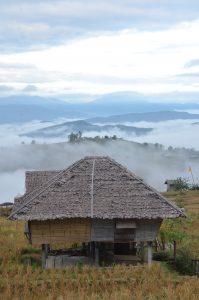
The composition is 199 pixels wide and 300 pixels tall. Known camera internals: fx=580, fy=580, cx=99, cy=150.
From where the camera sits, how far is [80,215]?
67.4ft

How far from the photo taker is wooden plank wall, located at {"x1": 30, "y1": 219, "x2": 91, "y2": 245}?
21.2 m

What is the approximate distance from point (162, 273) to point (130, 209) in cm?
264

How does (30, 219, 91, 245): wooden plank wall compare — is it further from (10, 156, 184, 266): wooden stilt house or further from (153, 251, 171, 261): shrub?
(153, 251, 171, 261): shrub

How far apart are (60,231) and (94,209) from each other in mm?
1612

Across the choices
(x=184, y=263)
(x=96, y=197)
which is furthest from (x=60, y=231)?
(x=184, y=263)

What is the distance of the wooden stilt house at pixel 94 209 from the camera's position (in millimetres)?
20719

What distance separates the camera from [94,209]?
20.8 m

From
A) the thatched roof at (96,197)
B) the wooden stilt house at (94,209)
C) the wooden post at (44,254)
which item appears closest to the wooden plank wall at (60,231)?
the wooden stilt house at (94,209)

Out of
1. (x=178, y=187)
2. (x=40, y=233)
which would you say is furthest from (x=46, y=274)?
(x=178, y=187)

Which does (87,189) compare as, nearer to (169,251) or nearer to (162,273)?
(162,273)

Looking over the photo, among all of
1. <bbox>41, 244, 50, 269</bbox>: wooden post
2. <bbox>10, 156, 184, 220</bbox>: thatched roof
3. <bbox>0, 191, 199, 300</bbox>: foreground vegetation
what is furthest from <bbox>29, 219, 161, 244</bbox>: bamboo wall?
<bbox>0, 191, 199, 300</bbox>: foreground vegetation

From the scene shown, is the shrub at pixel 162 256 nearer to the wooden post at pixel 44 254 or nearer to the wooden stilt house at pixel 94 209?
the wooden stilt house at pixel 94 209

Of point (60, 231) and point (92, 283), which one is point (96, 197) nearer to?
point (60, 231)

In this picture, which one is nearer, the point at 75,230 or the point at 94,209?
the point at 94,209
